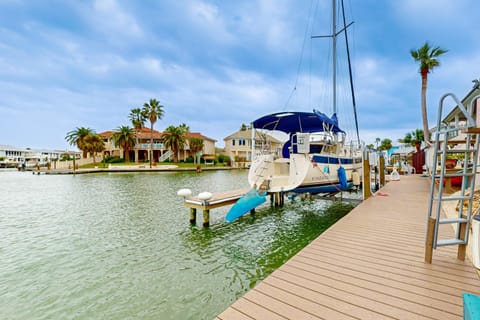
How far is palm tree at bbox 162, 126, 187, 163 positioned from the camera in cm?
4416

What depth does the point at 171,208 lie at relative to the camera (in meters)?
10.6

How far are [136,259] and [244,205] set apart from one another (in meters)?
3.36

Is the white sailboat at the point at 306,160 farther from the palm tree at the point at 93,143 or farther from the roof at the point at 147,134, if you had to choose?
the palm tree at the point at 93,143

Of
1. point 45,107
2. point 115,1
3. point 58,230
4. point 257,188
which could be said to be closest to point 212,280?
point 257,188

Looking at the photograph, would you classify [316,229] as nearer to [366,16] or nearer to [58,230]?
[58,230]

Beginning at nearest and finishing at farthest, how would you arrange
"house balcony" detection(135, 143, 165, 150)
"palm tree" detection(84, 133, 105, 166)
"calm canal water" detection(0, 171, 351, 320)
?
1. "calm canal water" detection(0, 171, 351, 320)
2. "palm tree" detection(84, 133, 105, 166)
3. "house balcony" detection(135, 143, 165, 150)

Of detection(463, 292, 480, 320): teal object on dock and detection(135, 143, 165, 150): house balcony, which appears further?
detection(135, 143, 165, 150): house balcony

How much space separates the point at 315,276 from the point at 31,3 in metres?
26.7

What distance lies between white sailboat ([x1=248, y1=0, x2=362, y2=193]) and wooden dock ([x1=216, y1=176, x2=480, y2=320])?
173 inches

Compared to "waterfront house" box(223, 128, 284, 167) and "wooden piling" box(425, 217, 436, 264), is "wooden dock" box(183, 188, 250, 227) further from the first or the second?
"waterfront house" box(223, 128, 284, 167)

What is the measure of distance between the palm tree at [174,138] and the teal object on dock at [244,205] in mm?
39062

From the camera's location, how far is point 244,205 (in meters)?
7.18

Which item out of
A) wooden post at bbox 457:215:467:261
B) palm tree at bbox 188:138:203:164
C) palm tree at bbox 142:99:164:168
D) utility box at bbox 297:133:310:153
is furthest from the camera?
palm tree at bbox 188:138:203:164

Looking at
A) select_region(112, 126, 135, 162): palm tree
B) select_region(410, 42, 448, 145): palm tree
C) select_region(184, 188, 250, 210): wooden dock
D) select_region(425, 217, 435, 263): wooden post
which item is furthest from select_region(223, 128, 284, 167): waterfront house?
select_region(425, 217, 435, 263): wooden post
